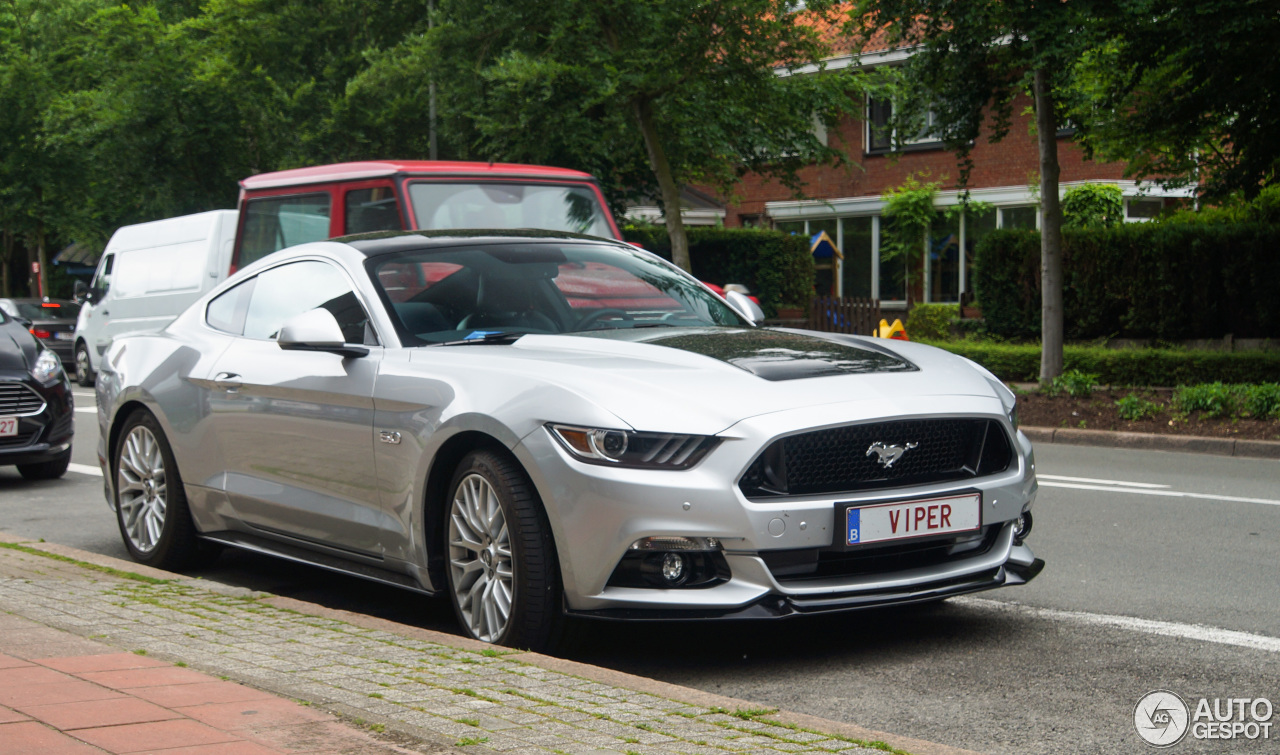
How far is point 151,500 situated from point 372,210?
224 inches

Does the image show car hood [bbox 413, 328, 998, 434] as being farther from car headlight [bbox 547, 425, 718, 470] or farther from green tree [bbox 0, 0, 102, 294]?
green tree [bbox 0, 0, 102, 294]

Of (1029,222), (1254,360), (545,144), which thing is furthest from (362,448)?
(1029,222)

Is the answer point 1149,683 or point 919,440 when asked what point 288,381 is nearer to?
point 919,440

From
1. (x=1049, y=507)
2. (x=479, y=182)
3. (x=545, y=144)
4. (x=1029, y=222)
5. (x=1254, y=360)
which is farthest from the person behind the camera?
(x=1029, y=222)

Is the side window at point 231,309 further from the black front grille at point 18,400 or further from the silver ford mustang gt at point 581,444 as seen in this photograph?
the black front grille at point 18,400

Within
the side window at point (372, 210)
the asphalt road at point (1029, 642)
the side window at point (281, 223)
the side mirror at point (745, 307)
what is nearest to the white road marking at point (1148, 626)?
the asphalt road at point (1029, 642)

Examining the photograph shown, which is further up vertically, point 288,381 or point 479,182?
point 479,182

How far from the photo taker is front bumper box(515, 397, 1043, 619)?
177 inches

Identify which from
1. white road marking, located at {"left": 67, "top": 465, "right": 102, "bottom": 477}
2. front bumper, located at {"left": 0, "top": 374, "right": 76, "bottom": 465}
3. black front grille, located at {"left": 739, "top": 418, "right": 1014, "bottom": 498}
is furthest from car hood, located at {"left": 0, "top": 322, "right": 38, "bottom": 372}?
black front grille, located at {"left": 739, "top": 418, "right": 1014, "bottom": 498}

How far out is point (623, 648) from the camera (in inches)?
208

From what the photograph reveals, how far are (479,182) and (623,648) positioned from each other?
7730mm

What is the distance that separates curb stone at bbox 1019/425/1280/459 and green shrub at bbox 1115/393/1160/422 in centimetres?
44

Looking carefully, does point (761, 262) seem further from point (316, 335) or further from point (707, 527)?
point (707, 527)

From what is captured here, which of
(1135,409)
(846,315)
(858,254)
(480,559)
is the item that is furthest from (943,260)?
(480,559)
